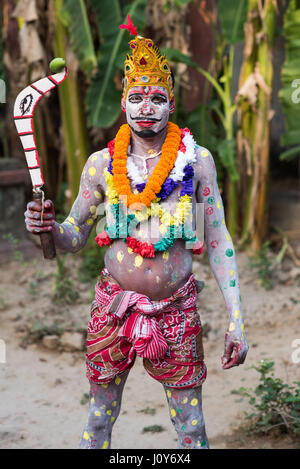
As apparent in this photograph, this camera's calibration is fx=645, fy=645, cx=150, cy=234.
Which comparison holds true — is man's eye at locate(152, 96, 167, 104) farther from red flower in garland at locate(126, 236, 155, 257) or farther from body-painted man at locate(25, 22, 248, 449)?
red flower in garland at locate(126, 236, 155, 257)

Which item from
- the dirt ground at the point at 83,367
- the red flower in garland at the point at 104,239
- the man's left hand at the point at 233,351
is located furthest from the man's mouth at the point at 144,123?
the dirt ground at the point at 83,367

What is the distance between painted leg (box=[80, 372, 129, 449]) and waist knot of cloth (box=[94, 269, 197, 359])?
0.93 feet

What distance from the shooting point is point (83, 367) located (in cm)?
464

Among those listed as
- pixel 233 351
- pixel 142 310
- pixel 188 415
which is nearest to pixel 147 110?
pixel 142 310

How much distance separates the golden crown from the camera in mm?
2633

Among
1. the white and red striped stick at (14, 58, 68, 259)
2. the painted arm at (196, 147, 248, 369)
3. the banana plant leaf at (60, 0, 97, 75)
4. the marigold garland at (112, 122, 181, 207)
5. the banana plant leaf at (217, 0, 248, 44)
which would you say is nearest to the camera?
the white and red striped stick at (14, 58, 68, 259)

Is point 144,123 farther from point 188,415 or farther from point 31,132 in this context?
point 188,415

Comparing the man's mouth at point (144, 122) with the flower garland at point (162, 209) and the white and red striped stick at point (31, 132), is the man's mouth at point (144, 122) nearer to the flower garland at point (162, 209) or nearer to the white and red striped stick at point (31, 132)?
the flower garland at point (162, 209)

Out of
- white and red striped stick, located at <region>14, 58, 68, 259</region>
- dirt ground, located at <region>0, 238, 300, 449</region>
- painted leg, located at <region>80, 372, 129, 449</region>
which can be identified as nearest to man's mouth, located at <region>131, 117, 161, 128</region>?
white and red striped stick, located at <region>14, 58, 68, 259</region>

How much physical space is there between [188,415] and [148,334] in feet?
1.36

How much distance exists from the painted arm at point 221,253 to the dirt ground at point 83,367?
3.72 feet

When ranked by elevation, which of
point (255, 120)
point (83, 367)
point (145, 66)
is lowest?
point (83, 367)

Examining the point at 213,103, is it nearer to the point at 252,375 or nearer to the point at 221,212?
the point at 252,375
